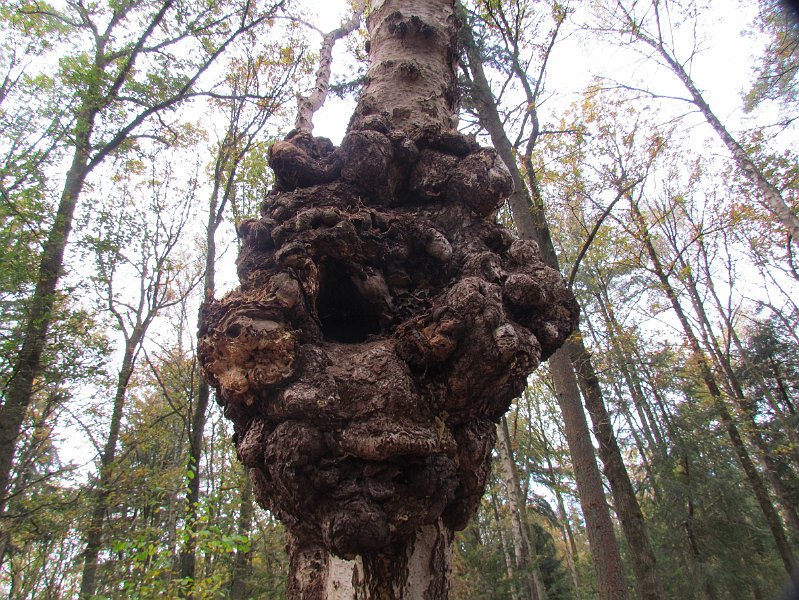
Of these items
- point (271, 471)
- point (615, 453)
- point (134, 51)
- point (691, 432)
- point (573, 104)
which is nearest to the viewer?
point (271, 471)

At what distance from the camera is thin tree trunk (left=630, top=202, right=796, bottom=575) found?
978 cm

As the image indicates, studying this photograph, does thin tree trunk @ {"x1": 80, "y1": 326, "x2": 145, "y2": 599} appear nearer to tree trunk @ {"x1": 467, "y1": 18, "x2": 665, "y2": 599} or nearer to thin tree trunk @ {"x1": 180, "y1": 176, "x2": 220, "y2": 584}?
thin tree trunk @ {"x1": 180, "y1": 176, "x2": 220, "y2": 584}

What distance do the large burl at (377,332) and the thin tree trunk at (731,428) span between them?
8961 millimetres

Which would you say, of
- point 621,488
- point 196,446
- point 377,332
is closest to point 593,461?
point 621,488

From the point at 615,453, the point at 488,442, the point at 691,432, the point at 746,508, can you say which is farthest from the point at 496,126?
the point at 746,508

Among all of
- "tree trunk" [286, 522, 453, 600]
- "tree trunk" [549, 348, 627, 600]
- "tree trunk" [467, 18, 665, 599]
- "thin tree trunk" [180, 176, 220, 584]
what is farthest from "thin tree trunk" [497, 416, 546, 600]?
"tree trunk" [286, 522, 453, 600]

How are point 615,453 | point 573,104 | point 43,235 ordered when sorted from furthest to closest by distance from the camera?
1. point 573,104
2. point 43,235
3. point 615,453

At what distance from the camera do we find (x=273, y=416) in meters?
1.62

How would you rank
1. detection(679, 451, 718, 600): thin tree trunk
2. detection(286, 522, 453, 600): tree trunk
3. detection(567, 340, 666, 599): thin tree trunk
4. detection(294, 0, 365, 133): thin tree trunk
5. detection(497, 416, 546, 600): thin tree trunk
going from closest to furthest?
1. detection(286, 522, 453, 600): tree trunk
2. detection(294, 0, 365, 133): thin tree trunk
3. detection(567, 340, 666, 599): thin tree trunk
4. detection(497, 416, 546, 600): thin tree trunk
5. detection(679, 451, 718, 600): thin tree trunk

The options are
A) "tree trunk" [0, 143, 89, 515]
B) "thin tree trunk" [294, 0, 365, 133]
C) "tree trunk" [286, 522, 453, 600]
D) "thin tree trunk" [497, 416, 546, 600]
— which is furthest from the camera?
"thin tree trunk" [497, 416, 546, 600]

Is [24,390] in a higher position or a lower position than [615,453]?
higher

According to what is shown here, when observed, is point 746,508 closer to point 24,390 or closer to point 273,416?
point 273,416

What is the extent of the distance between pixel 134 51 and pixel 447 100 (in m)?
7.58

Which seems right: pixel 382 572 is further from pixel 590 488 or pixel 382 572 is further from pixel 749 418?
pixel 749 418
